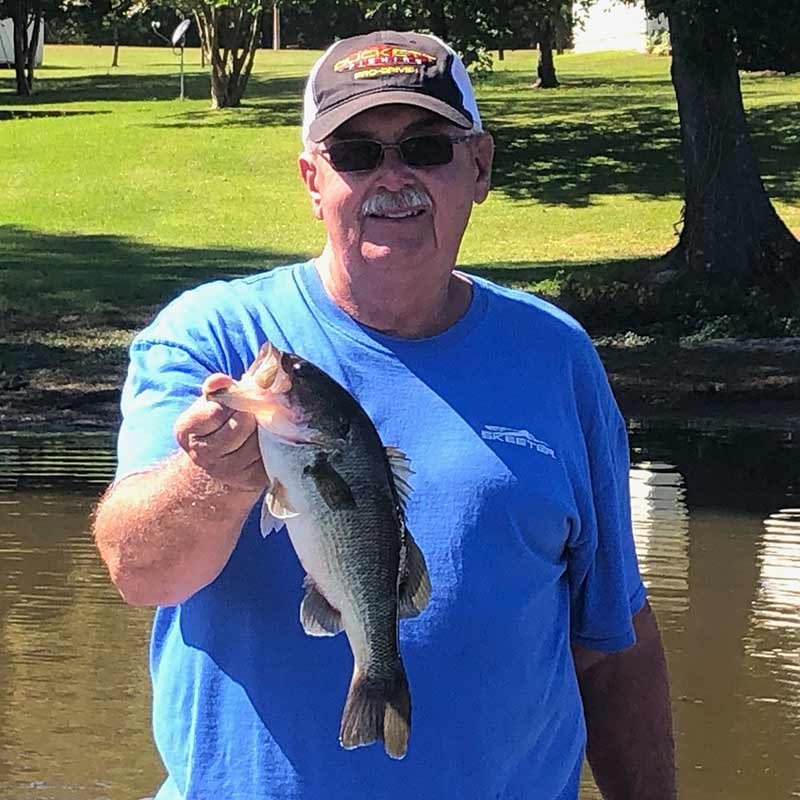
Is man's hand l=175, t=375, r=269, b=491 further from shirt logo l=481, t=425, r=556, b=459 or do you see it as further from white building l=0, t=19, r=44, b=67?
white building l=0, t=19, r=44, b=67

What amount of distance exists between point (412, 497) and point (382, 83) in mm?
629

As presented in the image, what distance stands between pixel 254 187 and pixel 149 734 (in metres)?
20.4

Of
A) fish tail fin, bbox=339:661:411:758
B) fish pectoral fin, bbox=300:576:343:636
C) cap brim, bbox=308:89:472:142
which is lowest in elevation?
fish tail fin, bbox=339:661:411:758

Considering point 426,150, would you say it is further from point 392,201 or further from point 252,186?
point 252,186

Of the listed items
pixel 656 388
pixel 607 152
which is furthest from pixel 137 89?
pixel 656 388

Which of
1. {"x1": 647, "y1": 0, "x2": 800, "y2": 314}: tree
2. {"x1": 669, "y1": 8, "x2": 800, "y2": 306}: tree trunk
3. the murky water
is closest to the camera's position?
the murky water

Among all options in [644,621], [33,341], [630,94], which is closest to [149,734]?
[644,621]

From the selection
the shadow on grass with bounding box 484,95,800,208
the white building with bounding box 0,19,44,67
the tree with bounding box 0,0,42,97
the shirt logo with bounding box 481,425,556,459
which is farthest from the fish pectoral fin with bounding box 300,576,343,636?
the white building with bounding box 0,19,44,67

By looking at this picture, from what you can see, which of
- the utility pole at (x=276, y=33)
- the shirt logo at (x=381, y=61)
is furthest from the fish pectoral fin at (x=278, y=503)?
the utility pole at (x=276, y=33)

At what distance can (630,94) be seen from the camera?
3566 cm

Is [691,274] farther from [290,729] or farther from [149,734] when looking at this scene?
[290,729]

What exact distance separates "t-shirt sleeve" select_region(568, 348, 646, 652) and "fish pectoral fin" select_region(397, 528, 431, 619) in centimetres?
46

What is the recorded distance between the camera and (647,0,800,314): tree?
1521 centimetres

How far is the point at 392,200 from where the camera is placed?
2.42 meters
